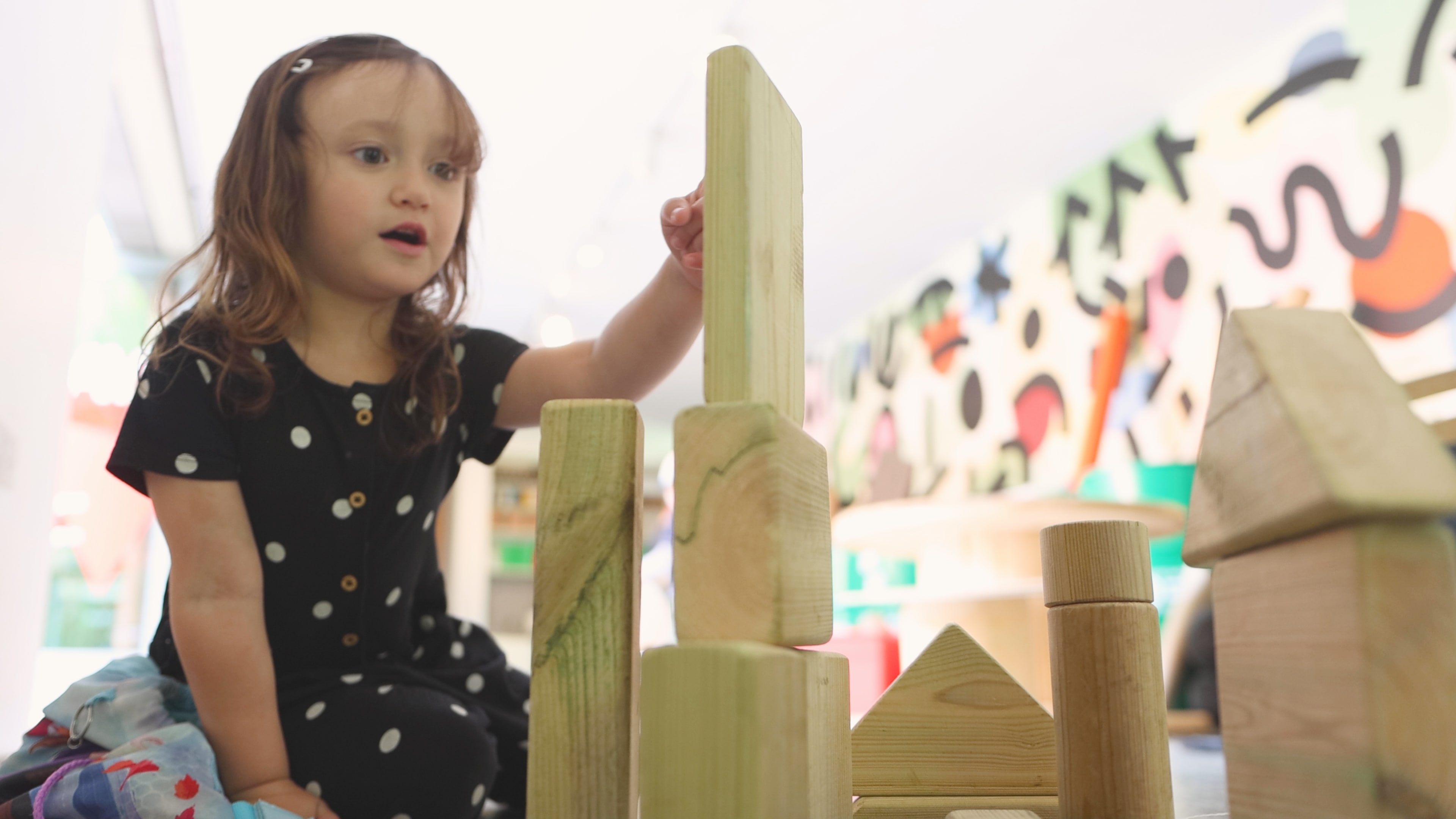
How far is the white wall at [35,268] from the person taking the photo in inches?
43.3

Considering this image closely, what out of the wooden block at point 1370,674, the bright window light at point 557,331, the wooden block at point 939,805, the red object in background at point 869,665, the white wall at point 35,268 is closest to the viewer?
the wooden block at point 1370,674

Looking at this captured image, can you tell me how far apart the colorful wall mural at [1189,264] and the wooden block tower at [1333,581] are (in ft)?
3.45

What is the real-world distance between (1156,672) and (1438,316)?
5.73 ft

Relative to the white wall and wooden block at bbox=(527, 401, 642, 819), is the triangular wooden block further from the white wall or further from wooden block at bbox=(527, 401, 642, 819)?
the white wall

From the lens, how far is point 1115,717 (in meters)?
0.40

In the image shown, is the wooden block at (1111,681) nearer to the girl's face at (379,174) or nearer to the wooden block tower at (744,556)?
the wooden block tower at (744,556)

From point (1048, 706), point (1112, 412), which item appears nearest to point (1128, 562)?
point (1048, 706)

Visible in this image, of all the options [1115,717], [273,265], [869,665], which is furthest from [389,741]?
[869,665]

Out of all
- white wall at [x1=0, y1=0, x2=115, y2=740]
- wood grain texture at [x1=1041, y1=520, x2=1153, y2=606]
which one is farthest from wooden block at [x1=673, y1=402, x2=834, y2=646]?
white wall at [x1=0, y1=0, x2=115, y2=740]

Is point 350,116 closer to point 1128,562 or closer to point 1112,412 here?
point 1128,562

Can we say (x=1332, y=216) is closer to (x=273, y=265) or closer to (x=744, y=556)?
(x=273, y=265)

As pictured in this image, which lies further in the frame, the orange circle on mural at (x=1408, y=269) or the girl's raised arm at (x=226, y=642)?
the orange circle on mural at (x=1408, y=269)

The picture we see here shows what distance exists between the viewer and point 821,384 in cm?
426

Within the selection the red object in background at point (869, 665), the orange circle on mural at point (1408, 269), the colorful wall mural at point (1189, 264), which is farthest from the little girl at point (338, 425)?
the orange circle on mural at point (1408, 269)
